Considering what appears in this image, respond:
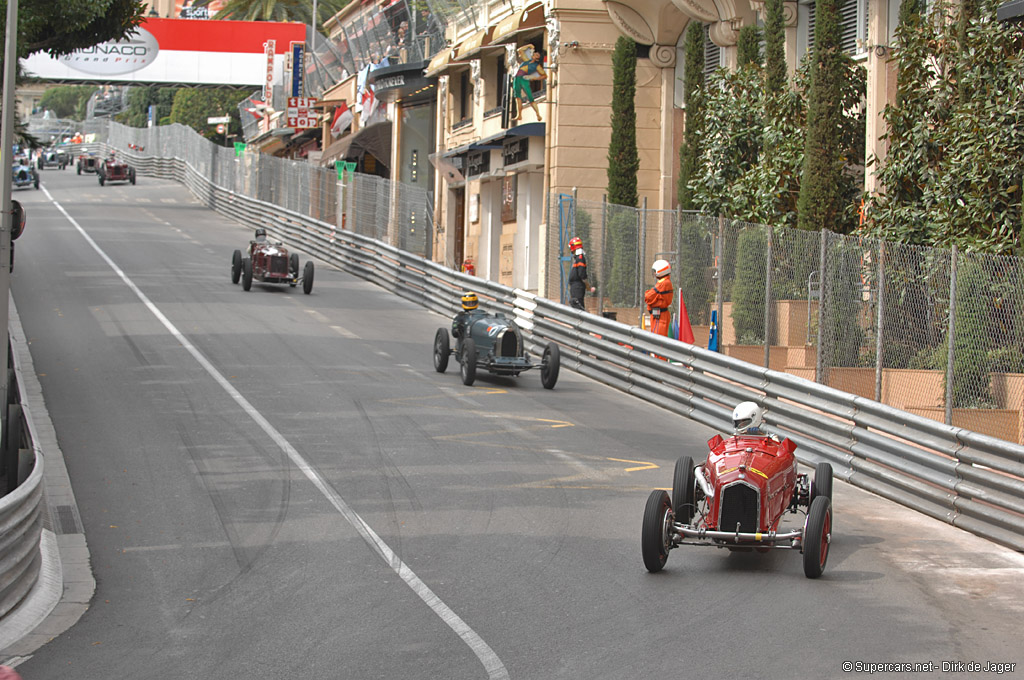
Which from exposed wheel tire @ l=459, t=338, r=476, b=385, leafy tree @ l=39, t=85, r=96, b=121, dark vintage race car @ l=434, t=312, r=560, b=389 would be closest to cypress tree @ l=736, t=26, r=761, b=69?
dark vintage race car @ l=434, t=312, r=560, b=389

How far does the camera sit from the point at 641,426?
15867 mm

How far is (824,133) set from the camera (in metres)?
19.9

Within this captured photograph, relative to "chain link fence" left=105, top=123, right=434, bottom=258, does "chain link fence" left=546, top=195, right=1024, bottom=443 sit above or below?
below

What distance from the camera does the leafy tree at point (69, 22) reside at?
2103cm

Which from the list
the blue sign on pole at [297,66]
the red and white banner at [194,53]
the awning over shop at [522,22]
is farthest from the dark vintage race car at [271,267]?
the red and white banner at [194,53]

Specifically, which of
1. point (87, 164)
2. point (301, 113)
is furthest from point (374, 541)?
point (87, 164)

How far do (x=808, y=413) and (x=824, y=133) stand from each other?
738 cm

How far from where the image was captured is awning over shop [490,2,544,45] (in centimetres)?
3093

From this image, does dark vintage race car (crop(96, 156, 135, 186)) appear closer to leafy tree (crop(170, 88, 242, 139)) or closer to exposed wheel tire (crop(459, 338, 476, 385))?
leafy tree (crop(170, 88, 242, 139))

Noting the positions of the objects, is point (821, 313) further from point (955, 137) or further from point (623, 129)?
point (623, 129)

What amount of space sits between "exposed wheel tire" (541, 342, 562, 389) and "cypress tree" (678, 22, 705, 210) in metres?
7.92

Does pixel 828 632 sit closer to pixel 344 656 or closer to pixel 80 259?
pixel 344 656

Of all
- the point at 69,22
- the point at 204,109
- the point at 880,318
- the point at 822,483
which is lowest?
the point at 822,483

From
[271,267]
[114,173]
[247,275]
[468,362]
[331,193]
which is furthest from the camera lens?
[114,173]
